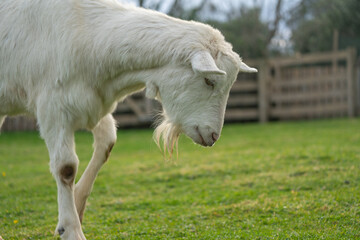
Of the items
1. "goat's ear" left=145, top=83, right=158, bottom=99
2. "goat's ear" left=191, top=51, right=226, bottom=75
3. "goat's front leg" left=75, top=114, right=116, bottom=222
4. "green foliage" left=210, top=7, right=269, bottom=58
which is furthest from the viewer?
"green foliage" left=210, top=7, right=269, bottom=58

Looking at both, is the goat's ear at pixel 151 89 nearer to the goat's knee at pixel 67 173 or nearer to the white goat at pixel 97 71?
the white goat at pixel 97 71

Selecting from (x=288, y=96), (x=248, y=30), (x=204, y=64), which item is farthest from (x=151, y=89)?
(x=248, y=30)

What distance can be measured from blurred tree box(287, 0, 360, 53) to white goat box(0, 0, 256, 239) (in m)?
16.5

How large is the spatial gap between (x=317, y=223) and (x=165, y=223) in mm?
1433

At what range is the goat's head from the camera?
11.9ft

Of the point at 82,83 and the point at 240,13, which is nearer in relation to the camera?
the point at 82,83

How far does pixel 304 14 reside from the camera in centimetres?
2069

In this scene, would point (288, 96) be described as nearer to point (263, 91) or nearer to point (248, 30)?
point (263, 91)

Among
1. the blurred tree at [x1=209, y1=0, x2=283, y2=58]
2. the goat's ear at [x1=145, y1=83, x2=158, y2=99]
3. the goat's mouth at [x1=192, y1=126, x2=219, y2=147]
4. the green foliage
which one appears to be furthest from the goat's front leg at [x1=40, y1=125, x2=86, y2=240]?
the blurred tree at [x1=209, y1=0, x2=283, y2=58]

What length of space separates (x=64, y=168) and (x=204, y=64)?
4.37ft

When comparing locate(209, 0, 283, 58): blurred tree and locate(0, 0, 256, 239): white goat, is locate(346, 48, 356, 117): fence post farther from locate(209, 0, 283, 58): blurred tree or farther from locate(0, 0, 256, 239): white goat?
locate(0, 0, 256, 239): white goat

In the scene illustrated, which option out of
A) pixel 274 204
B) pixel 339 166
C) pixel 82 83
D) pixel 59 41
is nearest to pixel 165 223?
pixel 274 204

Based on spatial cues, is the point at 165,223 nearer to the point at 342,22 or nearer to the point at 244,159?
the point at 244,159

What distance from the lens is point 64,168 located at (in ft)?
12.1
